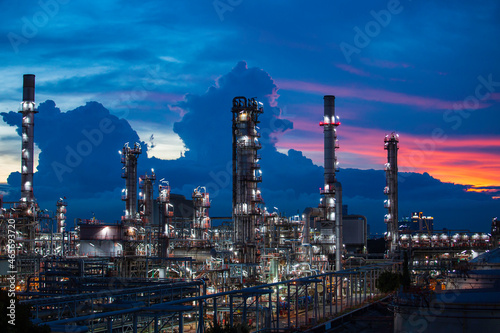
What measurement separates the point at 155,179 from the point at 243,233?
26937 mm

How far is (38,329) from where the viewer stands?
55.2 feet

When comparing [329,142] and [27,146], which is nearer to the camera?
[27,146]

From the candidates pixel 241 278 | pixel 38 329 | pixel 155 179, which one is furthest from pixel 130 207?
pixel 38 329

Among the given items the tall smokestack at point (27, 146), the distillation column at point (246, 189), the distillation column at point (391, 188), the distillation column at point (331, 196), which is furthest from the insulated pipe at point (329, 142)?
the tall smokestack at point (27, 146)

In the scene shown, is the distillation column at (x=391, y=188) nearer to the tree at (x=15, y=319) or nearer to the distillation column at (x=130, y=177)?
the distillation column at (x=130, y=177)

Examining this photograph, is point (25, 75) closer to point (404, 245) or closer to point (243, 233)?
point (243, 233)

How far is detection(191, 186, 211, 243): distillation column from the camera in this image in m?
73.1

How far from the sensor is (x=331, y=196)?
66.4 m

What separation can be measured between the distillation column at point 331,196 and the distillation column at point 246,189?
25.1 ft

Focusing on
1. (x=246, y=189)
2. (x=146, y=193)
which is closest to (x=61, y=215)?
(x=146, y=193)

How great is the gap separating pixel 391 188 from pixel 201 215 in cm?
2512

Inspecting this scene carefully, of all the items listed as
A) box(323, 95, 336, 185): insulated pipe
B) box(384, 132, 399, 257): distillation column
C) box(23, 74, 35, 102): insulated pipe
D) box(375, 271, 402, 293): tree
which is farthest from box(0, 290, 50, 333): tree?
box(384, 132, 399, 257): distillation column

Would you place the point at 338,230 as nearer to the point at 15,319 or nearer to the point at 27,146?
the point at 27,146

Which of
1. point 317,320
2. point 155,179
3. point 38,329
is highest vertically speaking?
point 155,179
